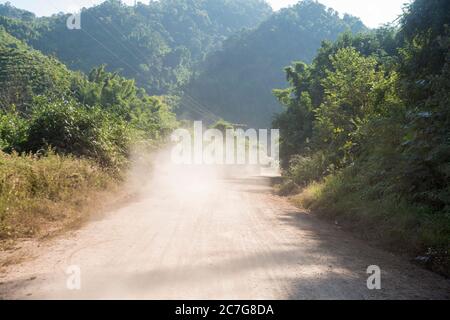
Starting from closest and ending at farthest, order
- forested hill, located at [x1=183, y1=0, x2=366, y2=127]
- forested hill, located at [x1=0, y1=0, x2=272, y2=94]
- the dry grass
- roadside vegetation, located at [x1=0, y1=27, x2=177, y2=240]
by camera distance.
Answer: the dry grass → roadside vegetation, located at [x1=0, y1=27, x2=177, y2=240] → forested hill, located at [x1=0, y1=0, x2=272, y2=94] → forested hill, located at [x1=183, y1=0, x2=366, y2=127]

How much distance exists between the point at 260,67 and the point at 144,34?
39624 mm

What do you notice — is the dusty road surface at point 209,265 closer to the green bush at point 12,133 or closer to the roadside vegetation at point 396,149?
the roadside vegetation at point 396,149

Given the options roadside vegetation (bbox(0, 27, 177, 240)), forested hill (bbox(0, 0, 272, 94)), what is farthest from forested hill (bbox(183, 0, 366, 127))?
roadside vegetation (bbox(0, 27, 177, 240))

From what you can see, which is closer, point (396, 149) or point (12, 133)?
point (396, 149)

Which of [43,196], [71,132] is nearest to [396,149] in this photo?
[43,196]

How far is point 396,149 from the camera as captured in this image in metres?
11.0

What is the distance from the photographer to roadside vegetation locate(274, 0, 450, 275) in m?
8.29

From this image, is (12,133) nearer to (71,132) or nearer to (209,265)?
(71,132)

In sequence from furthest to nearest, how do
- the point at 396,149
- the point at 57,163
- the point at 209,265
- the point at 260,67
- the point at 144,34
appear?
the point at 144,34 < the point at 260,67 < the point at 57,163 < the point at 396,149 < the point at 209,265

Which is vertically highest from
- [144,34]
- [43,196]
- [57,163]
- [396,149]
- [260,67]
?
[144,34]

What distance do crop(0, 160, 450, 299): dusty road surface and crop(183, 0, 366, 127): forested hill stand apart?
116 metres

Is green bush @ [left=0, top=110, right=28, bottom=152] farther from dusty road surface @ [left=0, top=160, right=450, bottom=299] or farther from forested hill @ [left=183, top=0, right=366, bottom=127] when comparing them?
forested hill @ [left=183, top=0, right=366, bottom=127]

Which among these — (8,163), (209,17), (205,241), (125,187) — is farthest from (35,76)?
(209,17)

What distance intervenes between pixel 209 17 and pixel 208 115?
2599 inches
